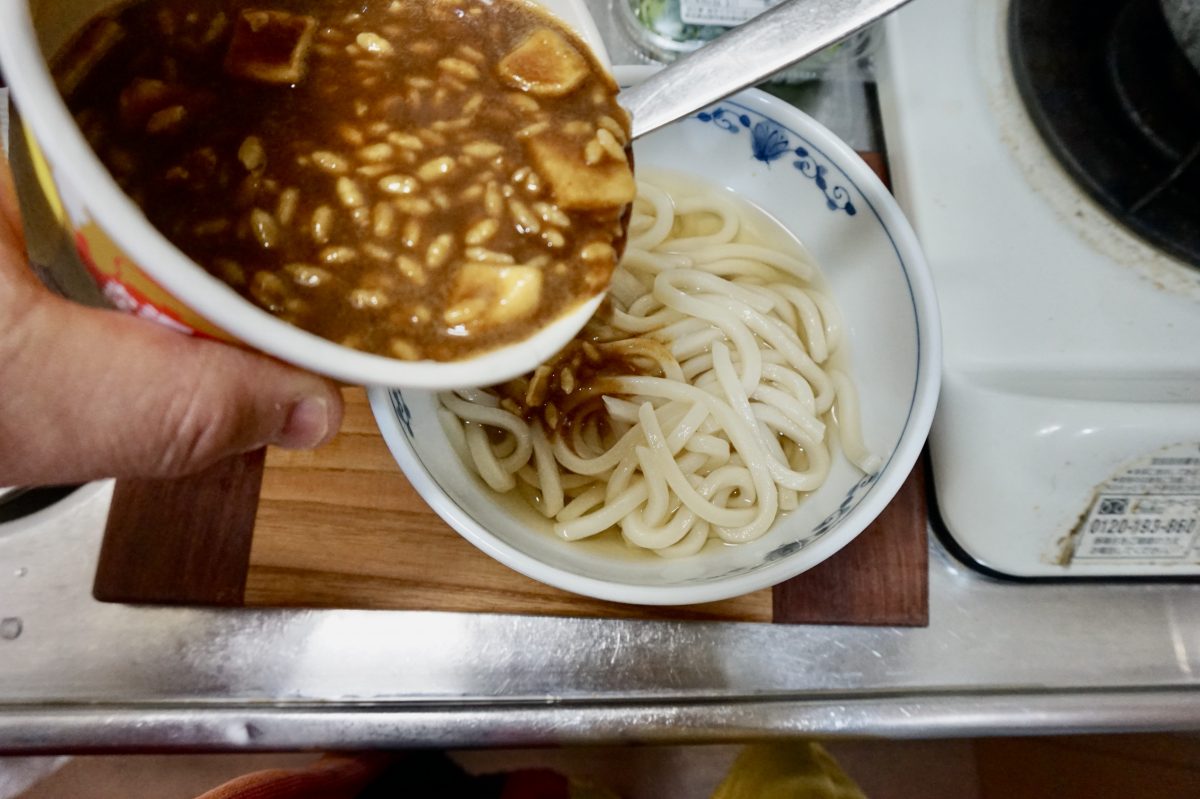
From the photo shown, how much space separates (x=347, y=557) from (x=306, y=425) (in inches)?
19.8

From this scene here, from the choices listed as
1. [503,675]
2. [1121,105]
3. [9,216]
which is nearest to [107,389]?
[9,216]

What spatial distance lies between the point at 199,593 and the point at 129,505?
24 centimetres

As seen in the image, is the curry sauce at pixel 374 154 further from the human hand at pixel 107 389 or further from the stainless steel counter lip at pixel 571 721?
the stainless steel counter lip at pixel 571 721

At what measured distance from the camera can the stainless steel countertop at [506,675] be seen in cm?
155

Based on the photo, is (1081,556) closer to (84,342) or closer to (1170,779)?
(1170,779)

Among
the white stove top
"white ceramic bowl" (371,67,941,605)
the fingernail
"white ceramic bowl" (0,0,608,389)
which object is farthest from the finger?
the white stove top

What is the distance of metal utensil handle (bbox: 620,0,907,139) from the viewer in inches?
46.8

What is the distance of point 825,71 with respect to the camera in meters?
2.08

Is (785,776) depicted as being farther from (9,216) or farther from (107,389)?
(9,216)

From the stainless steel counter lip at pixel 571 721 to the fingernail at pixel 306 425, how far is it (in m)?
0.63

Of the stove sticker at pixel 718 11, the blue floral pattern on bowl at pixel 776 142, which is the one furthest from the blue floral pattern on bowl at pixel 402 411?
the stove sticker at pixel 718 11

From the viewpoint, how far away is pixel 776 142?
5.68ft

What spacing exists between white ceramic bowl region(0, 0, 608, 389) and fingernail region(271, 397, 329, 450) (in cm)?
23

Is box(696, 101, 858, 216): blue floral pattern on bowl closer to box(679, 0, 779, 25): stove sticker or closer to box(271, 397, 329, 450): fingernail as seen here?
box(679, 0, 779, 25): stove sticker
